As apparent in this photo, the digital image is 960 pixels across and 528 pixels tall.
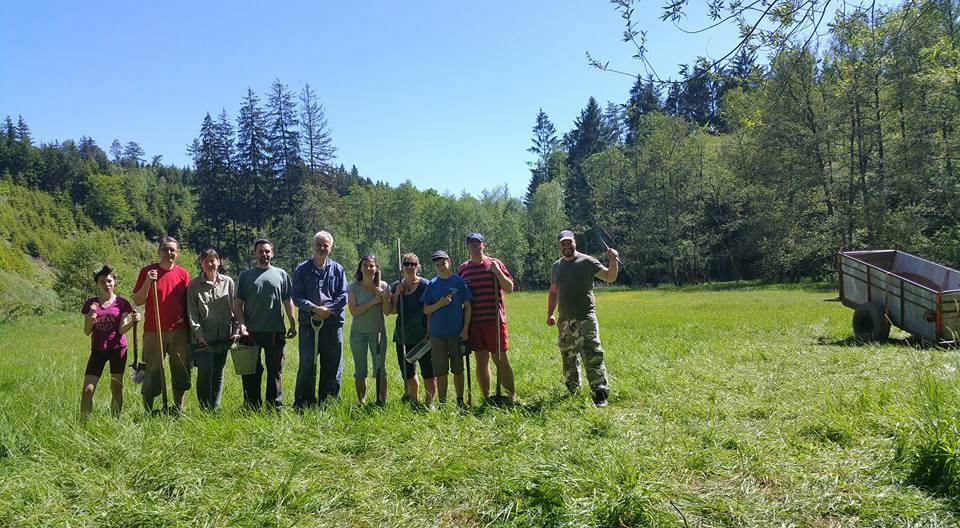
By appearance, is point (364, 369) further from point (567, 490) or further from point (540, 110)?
point (540, 110)

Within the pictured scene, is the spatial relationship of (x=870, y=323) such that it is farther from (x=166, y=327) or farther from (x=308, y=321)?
(x=166, y=327)

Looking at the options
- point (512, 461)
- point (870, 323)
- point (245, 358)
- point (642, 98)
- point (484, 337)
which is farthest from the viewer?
point (870, 323)

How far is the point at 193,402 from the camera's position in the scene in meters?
6.63

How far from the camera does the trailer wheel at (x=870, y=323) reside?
32.1ft

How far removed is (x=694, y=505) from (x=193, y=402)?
571 cm

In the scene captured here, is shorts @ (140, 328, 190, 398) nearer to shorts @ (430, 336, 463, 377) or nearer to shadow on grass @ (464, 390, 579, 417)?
shorts @ (430, 336, 463, 377)

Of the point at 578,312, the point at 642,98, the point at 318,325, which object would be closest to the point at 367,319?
the point at 318,325

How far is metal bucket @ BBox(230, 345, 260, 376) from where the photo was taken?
583cm

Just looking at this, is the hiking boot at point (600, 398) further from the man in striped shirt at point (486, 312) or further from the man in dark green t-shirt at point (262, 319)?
the man in dark green t-shirt at point (262, 319)

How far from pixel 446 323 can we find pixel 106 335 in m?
3.64

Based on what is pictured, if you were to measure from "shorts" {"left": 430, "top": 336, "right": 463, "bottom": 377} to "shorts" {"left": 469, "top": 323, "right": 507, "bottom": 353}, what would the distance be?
0.20m

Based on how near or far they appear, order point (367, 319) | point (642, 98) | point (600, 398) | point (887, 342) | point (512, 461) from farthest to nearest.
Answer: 1. point (887, 342)
2. point (367, 319)
3. point (600, 398)
4. point (642, 98)
5. point (512, 461)

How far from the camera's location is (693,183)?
45.8 meters

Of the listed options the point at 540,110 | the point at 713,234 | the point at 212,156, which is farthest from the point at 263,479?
the point at 540,110
